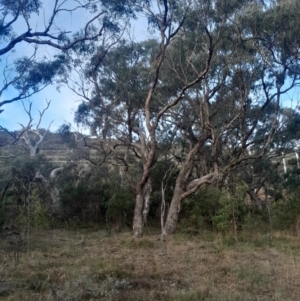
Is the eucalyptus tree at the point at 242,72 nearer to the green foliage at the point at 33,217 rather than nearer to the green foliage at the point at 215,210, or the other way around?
the green foliage at the point at 215,210

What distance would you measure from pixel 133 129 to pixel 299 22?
25.7ft

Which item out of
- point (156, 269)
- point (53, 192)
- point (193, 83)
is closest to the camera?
point (156, 269)

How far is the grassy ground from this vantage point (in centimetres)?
693

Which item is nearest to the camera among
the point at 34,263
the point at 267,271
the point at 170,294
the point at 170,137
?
the point at 170,294

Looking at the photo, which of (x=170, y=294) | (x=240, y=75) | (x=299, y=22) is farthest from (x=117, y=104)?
(x=170, y=294)

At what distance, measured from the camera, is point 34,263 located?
9984 mm

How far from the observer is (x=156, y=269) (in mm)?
9367

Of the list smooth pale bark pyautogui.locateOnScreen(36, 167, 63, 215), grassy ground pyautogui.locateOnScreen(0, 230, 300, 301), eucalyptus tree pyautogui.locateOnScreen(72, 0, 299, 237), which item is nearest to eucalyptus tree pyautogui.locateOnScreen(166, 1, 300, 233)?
eucalyptus tree pyautogui.locateOnScreen(72, 0, 299, 237)

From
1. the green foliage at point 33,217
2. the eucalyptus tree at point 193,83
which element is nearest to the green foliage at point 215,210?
the eucalyptus tree at point 193,83

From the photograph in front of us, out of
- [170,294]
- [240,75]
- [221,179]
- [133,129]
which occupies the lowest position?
[170,294]

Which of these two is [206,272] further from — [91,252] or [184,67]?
[184,67]

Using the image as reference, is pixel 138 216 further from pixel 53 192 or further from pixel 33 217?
pixel 53 192

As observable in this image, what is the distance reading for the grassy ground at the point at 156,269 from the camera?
693 cm

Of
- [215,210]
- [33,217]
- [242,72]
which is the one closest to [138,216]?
[215,210]
